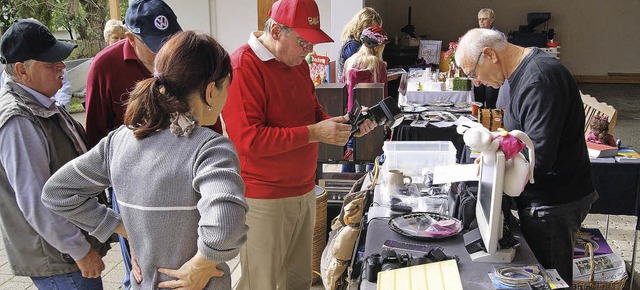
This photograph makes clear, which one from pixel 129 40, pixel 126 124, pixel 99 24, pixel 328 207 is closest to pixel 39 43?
pixel 129 40

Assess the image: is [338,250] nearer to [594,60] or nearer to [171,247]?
[171,247]

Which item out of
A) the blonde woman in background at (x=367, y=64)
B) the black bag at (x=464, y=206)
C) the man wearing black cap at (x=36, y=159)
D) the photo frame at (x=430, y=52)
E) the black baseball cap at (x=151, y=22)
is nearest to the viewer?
the man wearing black cap at (x=36, y=159)

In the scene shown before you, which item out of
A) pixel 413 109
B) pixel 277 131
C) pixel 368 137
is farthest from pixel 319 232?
pixel 413 109

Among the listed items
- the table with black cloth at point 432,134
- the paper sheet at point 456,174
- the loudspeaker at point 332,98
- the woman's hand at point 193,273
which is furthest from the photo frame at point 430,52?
the woman's hand at point 193,273

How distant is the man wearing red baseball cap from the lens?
209 centimetres

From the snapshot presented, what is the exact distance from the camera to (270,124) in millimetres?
2189

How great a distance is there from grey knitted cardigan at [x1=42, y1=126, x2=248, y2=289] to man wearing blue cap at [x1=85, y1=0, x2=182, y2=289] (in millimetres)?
671

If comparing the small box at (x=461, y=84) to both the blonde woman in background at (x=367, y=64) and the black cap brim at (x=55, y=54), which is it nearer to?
the blonde woman in background at (x=367, y=64)

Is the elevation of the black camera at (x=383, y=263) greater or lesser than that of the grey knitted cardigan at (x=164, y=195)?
lesser

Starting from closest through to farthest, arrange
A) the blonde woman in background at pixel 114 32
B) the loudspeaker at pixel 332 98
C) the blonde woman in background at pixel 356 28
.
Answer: the loudspeaker at pixel 332 98, the blonde woman in background at pixel 114 32, the blonde woman in background at pixel 356 28

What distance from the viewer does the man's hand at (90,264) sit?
1627mm

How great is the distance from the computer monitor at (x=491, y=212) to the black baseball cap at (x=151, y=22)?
119cm

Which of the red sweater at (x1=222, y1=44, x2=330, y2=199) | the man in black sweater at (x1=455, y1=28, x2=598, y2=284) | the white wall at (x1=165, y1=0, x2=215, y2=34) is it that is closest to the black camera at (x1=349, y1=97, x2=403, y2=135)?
the red sweater at (x1=222, y1=44, x2=330, y2=199)

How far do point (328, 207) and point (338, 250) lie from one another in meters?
0.89
